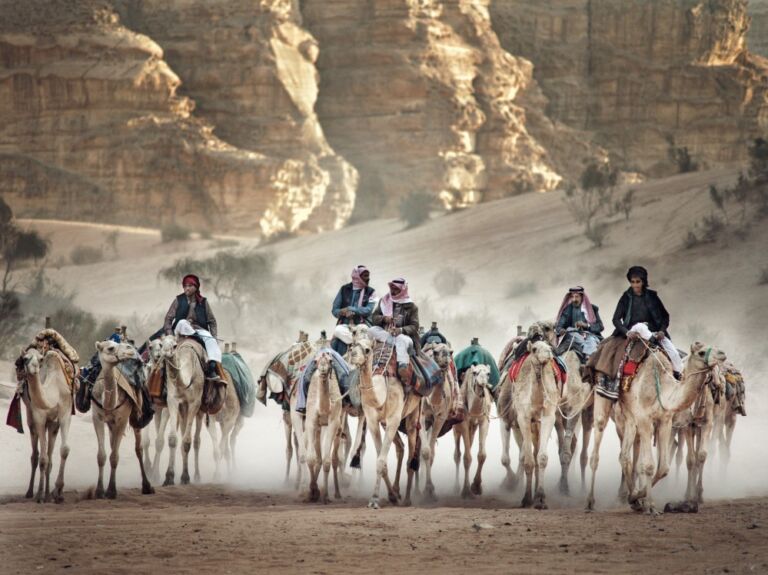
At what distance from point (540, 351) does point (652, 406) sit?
140cm

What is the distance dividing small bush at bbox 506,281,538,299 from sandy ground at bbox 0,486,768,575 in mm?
31222

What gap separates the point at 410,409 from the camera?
795 inches

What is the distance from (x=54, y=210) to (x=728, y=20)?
4643 cm

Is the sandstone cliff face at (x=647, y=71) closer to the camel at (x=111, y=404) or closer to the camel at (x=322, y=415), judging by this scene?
the camel at (x=322, y=415)

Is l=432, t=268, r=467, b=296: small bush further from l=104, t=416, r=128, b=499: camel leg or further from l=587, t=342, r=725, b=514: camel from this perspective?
l=587, t=342, r=725, b=514: camel

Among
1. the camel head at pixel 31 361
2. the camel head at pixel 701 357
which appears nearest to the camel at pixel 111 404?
the camel head at pixel 31 361

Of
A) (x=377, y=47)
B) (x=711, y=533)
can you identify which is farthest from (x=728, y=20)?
(x=711, y=533)

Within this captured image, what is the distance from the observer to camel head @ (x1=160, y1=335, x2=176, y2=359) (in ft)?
71.8

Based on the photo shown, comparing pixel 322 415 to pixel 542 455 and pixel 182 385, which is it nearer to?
pixel 542 455

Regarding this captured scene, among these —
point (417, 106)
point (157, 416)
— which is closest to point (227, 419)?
point (157, 416)

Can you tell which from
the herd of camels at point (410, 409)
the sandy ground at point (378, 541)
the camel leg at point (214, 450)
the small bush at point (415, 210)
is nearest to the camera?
the sandy ground at point (378, 541)

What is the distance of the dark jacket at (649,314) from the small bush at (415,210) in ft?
169

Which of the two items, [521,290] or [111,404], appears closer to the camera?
[111,404]

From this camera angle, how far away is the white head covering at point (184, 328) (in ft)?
72.8
